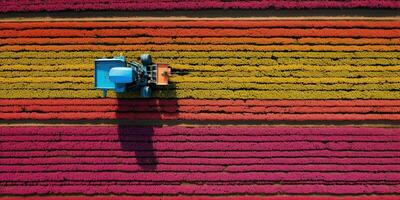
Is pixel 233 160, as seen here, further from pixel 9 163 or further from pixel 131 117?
pixel 9 163

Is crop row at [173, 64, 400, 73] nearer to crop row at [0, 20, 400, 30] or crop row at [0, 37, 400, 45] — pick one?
crop row at [0, 37, 400, 45]

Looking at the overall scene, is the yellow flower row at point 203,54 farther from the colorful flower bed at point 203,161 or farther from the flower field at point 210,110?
the colorful flower bed at point 203,161

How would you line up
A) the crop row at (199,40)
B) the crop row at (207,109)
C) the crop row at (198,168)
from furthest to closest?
the crop row at (199,40)
the crop row at (207,109)
the crop row at (198,168)

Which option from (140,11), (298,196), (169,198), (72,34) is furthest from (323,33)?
(72,34)

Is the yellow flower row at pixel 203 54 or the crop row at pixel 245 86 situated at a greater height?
the yellow flower row at pixel 203 54

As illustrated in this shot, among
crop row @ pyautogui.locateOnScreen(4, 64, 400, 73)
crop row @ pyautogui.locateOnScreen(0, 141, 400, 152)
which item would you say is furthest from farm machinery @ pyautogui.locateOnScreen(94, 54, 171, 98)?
crop row @ pyautogui.locateOnScreen(0, 141, 400, 152)

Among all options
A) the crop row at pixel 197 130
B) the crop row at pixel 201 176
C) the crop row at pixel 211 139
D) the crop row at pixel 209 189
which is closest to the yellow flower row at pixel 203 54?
the crop row at pixel 197 130

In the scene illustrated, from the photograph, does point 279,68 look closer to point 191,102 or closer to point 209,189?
point 191,102
